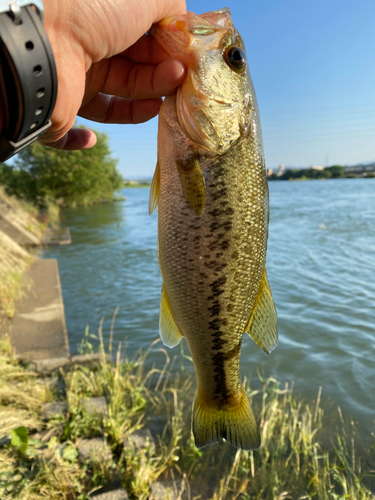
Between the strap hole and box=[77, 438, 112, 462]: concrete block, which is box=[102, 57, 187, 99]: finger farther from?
box=[77, 438, 112, 462]: concrete block

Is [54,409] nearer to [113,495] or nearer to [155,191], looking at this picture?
[113,495]

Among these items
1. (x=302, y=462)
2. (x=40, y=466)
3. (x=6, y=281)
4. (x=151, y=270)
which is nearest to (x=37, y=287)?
(x=6, y=281)

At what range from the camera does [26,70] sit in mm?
1261

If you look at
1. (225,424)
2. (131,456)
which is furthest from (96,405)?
(225,424)

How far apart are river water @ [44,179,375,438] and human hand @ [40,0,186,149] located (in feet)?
19.7

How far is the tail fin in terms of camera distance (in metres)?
2.09

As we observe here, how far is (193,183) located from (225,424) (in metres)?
1.41

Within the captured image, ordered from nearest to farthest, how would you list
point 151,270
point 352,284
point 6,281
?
point 6,281 → point 352,284 → point 151,270

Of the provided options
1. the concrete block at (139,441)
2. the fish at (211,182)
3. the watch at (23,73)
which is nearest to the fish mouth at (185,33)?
the fish at (211,182)

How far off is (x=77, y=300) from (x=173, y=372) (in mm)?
5170

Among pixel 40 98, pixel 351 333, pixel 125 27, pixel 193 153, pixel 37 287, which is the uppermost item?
pixel 125 27

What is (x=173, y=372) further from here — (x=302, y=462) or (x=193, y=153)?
(x=193, y=153)

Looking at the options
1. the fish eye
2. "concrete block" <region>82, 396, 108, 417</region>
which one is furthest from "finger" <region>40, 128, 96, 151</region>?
"concrete block" <region>82, 396, 108, 417</region>

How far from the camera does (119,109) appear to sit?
2.61 meters
